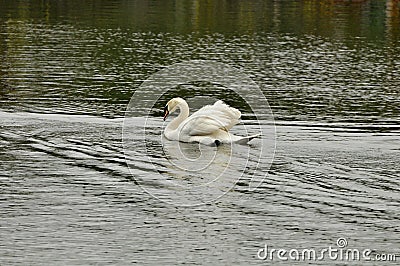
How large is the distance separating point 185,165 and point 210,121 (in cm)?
162

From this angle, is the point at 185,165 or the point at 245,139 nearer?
the point at 185,165

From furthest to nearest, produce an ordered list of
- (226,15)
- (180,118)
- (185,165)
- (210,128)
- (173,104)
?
1. (226,15)
2. (173,104)
3. (180,118)
4. (210,128)
5. (185,165)

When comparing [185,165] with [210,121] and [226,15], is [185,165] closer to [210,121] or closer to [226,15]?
[210,121]

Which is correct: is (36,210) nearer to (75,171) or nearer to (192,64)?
(75,171)

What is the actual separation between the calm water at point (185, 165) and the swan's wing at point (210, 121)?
1.24 feet

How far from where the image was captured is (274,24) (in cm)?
4678

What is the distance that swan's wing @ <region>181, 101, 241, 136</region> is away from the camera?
693 inches

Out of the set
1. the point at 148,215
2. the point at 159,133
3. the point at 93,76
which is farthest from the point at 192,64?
the point at 148,215

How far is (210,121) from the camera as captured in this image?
57.9 ft

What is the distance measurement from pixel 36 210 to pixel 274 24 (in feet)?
112

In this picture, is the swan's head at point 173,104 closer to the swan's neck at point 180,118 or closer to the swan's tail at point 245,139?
the swan's neck at point 180,118

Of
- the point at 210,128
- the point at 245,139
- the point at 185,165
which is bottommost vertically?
the point at 185,165

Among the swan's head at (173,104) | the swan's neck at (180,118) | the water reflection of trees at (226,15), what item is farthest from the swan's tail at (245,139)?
the water reflection of trees at (226,15)

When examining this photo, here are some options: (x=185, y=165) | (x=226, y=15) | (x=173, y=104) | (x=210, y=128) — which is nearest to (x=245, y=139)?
(x=210, y=128)
